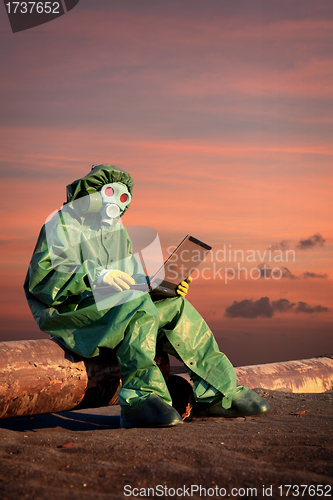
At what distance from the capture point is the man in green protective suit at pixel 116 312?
3281mm

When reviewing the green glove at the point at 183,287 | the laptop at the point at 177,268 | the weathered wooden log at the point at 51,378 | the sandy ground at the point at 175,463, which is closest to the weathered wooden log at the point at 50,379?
the weathered wooden log at the point at 51,378

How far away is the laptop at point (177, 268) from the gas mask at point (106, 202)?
2.79 feet

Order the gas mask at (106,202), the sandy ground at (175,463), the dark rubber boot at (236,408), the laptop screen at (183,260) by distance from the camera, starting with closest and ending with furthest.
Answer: the sandy ground at (175,463) → the laptop screen at (183,260) → the dark rubber boot at (236,408) → the gas mask at (106,202)

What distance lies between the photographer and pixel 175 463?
85.1 inches

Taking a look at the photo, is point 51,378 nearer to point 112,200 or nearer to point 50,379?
point 50,379

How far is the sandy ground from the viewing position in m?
1.82

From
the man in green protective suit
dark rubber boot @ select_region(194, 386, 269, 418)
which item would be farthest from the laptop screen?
dark rubber boot @ select_region(194, 386, 269, 418)

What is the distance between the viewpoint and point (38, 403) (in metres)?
3.43

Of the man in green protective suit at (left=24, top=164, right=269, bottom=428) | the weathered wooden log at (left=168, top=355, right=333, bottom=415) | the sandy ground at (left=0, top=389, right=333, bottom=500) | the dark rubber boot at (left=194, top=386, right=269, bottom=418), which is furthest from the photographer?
the weathered wooden log at (left=168, top=355, right=333, bottom=415)

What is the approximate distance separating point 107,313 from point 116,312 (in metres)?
0.10

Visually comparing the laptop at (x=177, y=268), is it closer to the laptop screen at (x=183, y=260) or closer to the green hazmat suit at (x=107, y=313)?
the laptop screen at (x=183, y=260)

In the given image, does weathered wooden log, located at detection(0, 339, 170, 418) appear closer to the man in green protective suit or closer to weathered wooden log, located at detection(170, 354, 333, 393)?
the man in green protective suit

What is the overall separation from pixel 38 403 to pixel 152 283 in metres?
1.27

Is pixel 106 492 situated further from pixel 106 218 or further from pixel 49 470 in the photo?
pixel 106 218
